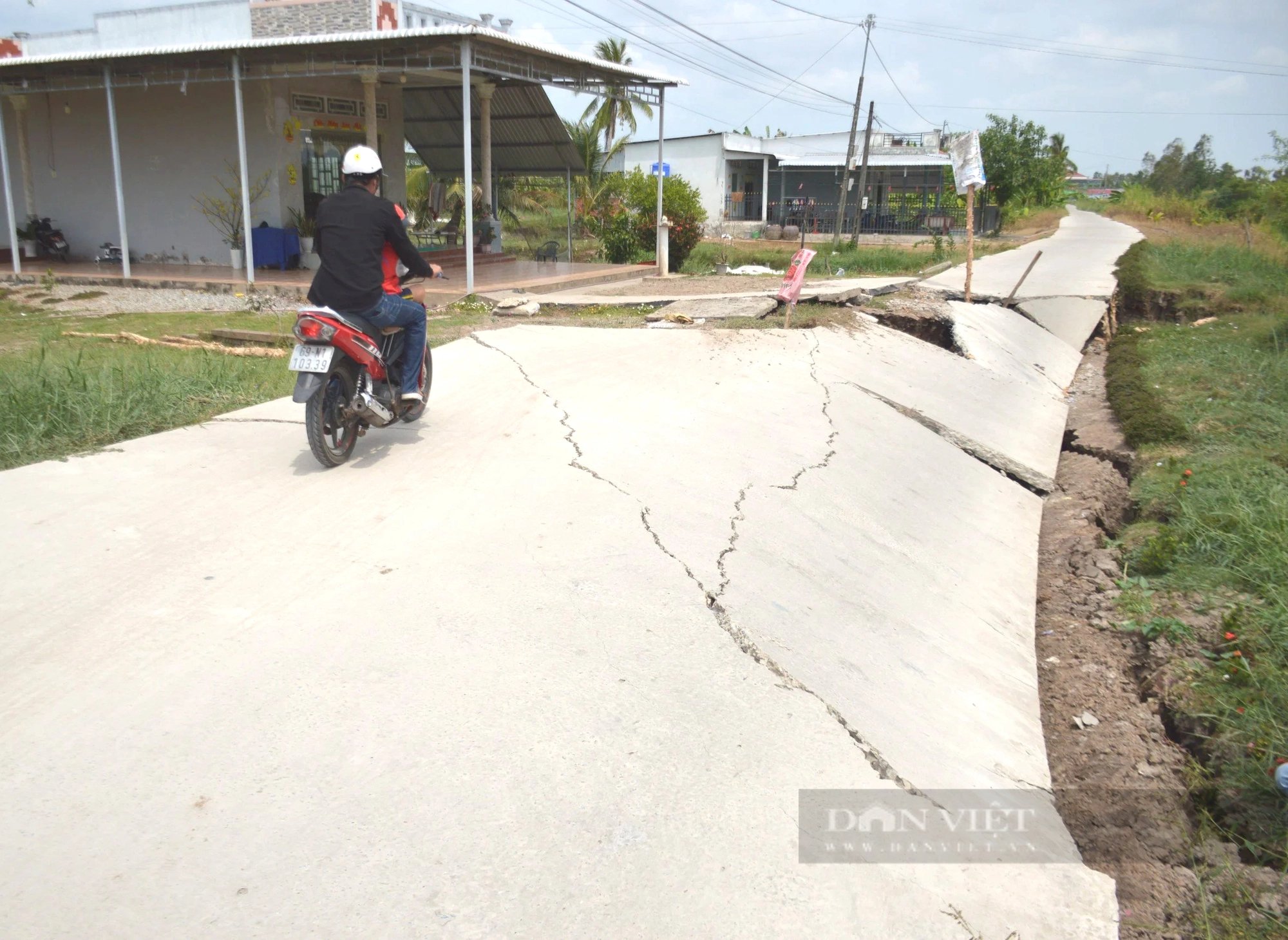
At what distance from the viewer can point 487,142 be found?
753 inches

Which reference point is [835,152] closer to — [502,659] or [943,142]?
[943,142]

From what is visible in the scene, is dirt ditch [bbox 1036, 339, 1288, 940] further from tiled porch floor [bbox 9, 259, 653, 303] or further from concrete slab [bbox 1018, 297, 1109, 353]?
tiled porch floor [bbox 9, 259, 653, 303]

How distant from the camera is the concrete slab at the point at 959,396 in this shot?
31.0 ft

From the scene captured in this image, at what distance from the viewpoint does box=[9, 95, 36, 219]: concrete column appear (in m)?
20.2

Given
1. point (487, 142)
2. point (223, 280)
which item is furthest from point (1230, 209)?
point (223, 280)

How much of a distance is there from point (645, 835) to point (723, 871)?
25 cm

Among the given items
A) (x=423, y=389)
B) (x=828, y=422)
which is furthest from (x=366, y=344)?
(x=828, y=422)

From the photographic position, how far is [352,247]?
5.73m

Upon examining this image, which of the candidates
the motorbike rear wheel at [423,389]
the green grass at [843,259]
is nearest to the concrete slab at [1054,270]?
the green grass at [843,259]

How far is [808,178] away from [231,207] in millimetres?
41645

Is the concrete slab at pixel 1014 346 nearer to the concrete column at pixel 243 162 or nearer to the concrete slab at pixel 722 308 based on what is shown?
the concrete slab at pixel 722 308

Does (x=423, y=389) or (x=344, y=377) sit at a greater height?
(x=344, y=377)

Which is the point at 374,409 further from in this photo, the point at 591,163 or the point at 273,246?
the point at 591,163

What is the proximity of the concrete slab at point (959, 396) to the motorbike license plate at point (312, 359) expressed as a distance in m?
5.48
